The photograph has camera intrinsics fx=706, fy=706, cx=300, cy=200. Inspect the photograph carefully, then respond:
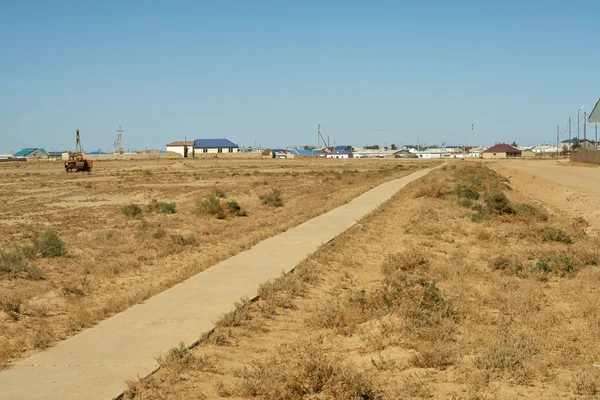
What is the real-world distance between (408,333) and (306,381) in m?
2.44

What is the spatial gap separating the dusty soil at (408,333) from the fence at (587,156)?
71052 mm

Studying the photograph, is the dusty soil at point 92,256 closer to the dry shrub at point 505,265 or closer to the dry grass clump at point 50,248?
the dry grass clump at point 50,248

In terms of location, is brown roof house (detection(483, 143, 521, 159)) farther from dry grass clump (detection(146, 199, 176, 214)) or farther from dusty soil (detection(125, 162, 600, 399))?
dusty soil (detection(125, 162, 600, 399))

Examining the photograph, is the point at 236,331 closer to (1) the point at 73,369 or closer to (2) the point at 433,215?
(1) the point at 73,369

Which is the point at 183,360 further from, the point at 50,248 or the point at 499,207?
the point at 499,207

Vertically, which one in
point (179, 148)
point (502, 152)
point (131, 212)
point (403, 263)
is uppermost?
point (179, 148)

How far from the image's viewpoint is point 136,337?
27.2 ft

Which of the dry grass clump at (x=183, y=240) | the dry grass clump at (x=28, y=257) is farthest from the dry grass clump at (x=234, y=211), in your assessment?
the dry grass clump at (x=28, y=257)

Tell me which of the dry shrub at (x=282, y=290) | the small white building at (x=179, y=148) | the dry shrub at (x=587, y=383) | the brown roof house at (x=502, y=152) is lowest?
the brown roof house at (x=502, y=152)

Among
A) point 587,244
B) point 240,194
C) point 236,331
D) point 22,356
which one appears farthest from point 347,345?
point 240,194

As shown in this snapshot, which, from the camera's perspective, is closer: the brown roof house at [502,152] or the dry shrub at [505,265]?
the dry shrub at [505,265]

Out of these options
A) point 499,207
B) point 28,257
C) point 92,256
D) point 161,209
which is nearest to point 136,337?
point 92,256

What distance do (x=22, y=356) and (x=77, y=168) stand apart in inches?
3153

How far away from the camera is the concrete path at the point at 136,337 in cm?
656
